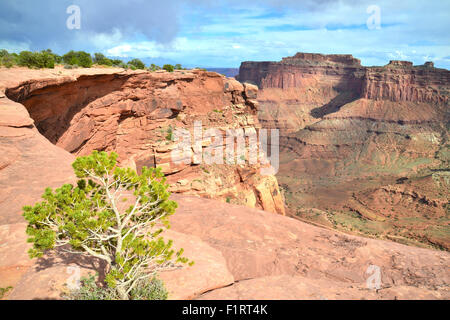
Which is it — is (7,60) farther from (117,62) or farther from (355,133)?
(355,133)

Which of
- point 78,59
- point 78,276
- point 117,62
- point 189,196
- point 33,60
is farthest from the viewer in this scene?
point 117,62

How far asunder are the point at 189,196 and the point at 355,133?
87043 millimetres

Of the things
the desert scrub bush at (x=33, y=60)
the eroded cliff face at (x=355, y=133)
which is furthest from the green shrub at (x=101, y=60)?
the eroded cliff face at (x=355, y=133)

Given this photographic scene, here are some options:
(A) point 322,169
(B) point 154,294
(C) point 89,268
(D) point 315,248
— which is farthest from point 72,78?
(A) point 322,169

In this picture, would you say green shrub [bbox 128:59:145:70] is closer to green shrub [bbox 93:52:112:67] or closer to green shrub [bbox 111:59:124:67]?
green shrub [bbox 111:59:124:67]

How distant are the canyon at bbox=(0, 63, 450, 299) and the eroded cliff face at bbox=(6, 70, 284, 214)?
0.08 m

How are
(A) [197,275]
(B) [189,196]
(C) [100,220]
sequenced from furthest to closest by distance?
1. (B) [189,196]
2. (A) [197,275]
3. (C) [100,220]

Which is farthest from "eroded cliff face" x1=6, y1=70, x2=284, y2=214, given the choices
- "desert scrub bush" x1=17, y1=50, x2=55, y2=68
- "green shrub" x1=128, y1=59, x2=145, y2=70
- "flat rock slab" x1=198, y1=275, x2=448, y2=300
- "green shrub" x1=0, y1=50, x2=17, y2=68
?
"flat rock slab" x1=198, y1=275, x2=448, y2=300

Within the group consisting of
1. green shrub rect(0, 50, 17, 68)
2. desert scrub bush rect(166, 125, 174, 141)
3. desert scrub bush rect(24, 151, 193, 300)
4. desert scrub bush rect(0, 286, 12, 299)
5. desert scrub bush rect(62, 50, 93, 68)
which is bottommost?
desert scrub bush rect(0, 286, 12, 299)

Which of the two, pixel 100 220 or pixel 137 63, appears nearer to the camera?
pixel 100 220

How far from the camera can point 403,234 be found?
4184 cm

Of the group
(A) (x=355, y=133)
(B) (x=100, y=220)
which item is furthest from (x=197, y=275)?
(A) (x=355, y=133)

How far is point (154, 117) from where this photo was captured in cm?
2406

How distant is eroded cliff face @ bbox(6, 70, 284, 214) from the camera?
1820 centimetres
